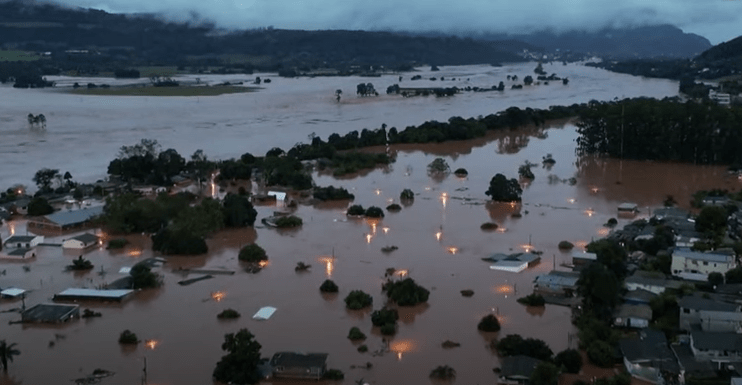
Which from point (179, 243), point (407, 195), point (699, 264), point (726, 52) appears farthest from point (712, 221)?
point (726, 52)

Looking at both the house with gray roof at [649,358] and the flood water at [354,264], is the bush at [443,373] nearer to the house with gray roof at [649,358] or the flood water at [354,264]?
the flood water at [354,264]

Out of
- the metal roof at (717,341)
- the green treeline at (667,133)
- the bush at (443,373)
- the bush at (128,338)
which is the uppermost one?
the green treeline at (667,133)

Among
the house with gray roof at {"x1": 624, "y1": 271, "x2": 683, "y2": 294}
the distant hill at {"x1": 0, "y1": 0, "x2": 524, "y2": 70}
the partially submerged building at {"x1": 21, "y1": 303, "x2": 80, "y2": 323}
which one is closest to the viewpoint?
the partially submerged building at {"x1": 21, "y1": 303, "x2": 80, "y2": 323}

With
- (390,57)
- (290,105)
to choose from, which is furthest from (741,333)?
(390,57)

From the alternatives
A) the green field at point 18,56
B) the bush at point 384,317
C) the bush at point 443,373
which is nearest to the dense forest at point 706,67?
the bush at point 384,317

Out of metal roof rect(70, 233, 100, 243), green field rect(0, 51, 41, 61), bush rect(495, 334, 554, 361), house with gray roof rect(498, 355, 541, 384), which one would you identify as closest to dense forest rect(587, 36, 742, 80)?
metal roof rect(70, 233, 100, 243)

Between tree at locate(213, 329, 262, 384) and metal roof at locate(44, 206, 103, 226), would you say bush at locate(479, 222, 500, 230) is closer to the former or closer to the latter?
tree at locate(213, 329, 262, 384)

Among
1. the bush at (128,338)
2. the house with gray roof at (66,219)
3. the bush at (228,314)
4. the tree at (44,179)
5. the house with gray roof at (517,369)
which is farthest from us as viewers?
the tree at (44,179)
